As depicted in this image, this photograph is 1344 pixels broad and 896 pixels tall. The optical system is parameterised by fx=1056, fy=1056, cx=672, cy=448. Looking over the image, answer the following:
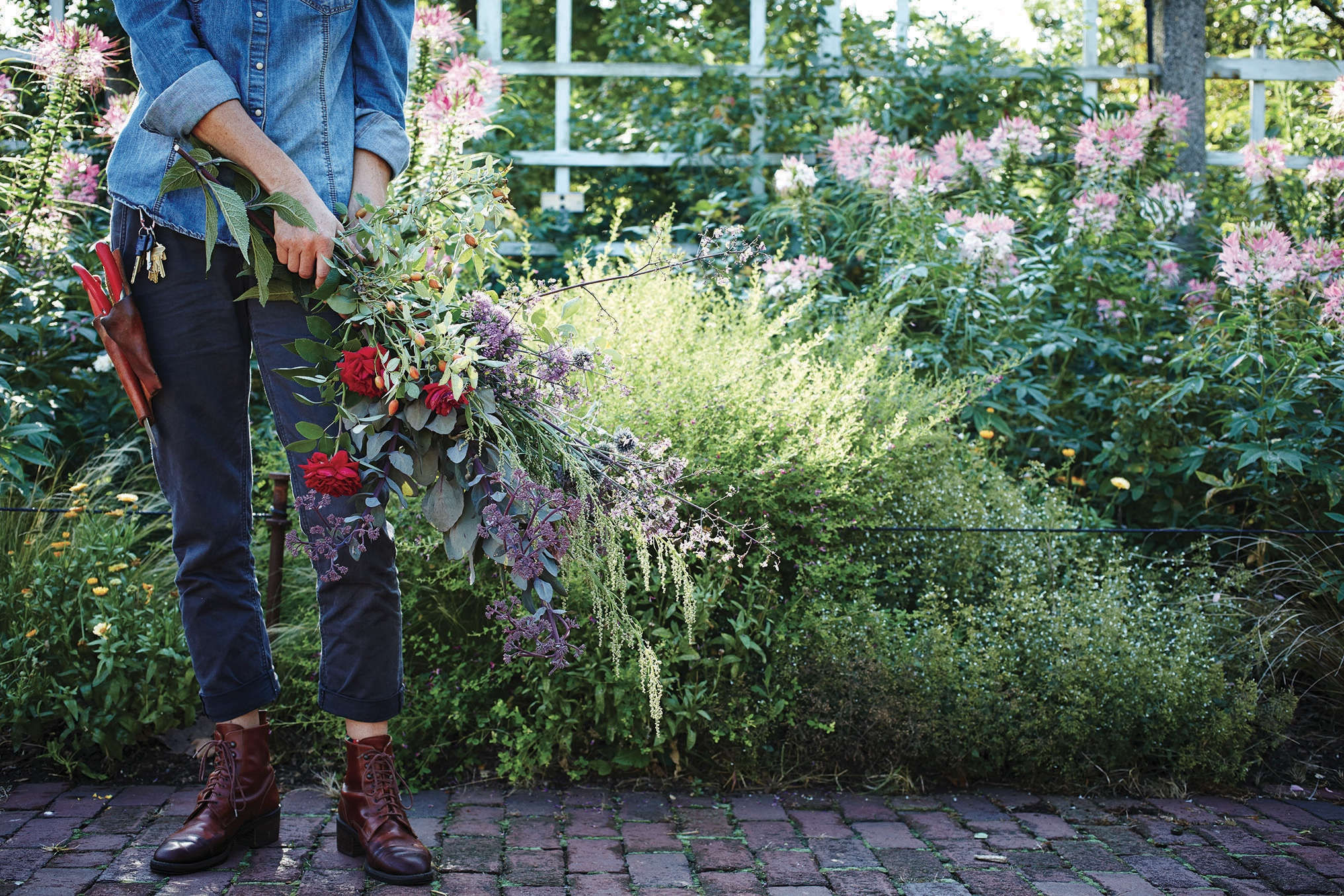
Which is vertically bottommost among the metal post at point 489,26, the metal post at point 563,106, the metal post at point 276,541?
the metal post at point 276,541

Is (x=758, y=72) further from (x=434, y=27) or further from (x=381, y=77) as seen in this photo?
(x=381, y=77)

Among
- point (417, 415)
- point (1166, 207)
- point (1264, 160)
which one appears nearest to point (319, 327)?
point (417, 415)

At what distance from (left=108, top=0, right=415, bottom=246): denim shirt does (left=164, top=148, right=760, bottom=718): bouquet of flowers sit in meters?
0.09

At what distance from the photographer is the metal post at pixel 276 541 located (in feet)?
8.99

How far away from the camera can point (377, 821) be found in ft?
6.50

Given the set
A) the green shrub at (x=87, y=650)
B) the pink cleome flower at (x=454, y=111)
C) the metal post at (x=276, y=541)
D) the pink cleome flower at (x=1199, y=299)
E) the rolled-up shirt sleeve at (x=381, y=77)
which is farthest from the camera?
the pink cleome flower at (x=1199, y=299)

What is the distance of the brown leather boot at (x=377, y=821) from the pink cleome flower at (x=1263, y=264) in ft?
10.2

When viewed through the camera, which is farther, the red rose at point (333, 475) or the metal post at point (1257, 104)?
the metal post at point (1257, 104)

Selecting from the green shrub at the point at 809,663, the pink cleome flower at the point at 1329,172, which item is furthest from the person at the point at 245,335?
the pink cleome flower at the point at 1329,172

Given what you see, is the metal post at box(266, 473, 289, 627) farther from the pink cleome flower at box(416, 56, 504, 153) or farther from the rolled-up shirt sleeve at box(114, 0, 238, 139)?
the pink cleome flower at box(416, 56, 504, 153)

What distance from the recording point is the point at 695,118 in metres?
5.62

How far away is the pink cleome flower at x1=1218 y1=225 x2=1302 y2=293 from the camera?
11.5ft

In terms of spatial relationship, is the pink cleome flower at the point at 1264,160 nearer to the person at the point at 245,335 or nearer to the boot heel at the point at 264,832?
the person at the point at 245,335

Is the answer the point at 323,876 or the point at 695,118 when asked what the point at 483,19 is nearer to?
the point at 695,118
